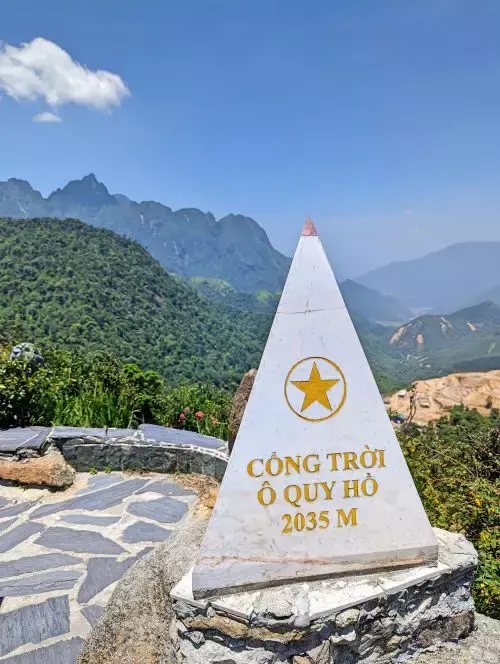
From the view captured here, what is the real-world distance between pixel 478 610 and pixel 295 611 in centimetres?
152

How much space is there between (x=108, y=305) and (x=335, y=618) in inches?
1921

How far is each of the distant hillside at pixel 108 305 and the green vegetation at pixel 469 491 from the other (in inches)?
995

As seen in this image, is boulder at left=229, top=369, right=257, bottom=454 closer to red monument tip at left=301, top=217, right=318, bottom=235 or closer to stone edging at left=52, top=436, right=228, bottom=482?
stone edging at left=52, top=436, right=228, bottom=482

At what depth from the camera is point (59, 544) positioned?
3906 millimetres

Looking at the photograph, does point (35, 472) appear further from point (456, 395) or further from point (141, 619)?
point (456, 395)

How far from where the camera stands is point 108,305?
4847 cm

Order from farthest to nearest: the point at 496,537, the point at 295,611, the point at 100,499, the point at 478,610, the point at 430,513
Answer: the point at 100,499, the point at 430,513, the point at 496,537, the point at 478,610, the point at 295,611

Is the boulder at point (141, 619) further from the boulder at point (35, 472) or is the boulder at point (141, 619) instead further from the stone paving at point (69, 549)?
the boulder at point (35, 472)

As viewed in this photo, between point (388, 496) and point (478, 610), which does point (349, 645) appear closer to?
point (388, 496)

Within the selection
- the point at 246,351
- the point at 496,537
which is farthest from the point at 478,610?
the point at 246,351

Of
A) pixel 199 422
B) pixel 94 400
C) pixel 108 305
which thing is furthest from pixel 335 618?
pixel 108 305

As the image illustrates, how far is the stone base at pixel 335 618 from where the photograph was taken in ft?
6.57

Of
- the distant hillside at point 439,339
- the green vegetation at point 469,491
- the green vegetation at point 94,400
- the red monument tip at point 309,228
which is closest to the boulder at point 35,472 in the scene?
the green vegetation at point 94,400

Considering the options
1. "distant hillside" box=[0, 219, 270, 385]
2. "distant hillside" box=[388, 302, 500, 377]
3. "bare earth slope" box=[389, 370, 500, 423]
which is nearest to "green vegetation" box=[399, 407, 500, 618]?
"bare earth slope" box=[389, 370, 500, 423]
